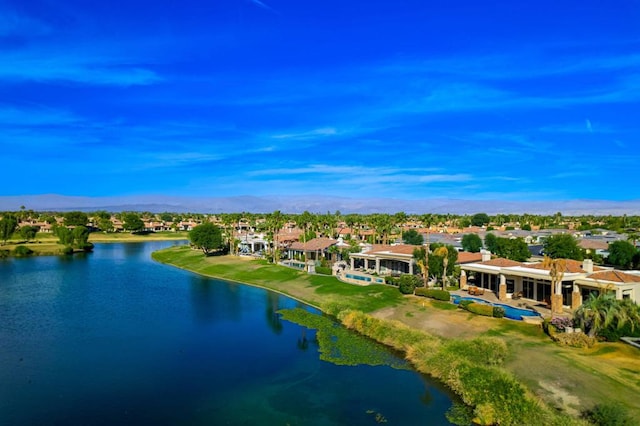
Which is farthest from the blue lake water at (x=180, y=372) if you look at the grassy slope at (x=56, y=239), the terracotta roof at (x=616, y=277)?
the grassy slope at (x=56, y=239)

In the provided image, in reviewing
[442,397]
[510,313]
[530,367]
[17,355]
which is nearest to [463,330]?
[510,313]

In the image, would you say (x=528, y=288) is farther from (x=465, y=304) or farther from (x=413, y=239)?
(x=413, y=239)

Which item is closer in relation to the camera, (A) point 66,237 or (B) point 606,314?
(B) point 606,314

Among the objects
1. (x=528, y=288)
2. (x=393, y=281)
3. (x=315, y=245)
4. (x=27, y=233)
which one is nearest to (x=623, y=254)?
(x=528, y=288)

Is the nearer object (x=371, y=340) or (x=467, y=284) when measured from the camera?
(x=371, y=340)

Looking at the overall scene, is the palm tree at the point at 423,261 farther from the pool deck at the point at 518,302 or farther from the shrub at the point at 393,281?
the pool deck at the point at 518,302

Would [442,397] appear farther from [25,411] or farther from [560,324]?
[25,411]

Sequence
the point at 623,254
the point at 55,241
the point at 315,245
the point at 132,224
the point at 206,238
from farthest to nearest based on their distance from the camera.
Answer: the point at 132,224, the point at 55,241, the point at 206,238, the point at 315,245, the point at 623,254
